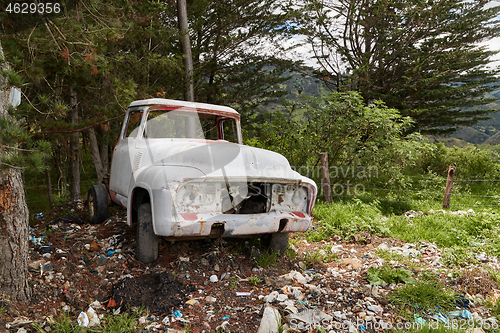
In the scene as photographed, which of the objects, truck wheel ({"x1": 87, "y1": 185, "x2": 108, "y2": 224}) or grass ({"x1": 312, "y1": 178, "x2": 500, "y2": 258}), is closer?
grass ({"x1": 312, "y1": 178, "x2": 500, "y2": 258})

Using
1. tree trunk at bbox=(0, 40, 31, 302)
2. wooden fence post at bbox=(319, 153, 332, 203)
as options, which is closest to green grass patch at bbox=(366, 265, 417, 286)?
tree trunk at bbox=(0, 40, 31, 302)

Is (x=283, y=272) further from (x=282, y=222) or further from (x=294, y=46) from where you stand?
(x=294, y=46)

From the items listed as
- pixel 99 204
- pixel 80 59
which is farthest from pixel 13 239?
pixel 80 59

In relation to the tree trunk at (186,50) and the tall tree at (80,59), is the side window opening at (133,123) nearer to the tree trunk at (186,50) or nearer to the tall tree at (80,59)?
the tall tree at (80,59)

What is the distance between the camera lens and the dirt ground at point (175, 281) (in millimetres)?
2957

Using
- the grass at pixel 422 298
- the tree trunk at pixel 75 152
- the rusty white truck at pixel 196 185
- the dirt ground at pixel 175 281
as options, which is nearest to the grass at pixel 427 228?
the dirt ground at pixel 175 281

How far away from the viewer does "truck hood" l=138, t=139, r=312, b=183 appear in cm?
347

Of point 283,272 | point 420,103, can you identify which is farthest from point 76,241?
point 420,103

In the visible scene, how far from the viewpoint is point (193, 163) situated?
3.48 meters

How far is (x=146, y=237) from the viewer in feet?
12.0

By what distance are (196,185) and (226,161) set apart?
417 mm

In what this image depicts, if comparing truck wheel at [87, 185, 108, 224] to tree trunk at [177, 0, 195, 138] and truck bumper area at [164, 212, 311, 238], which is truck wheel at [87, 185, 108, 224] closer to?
truck bumper area at [164, 212, 311, 238]

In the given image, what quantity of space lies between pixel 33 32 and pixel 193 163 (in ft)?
12.4

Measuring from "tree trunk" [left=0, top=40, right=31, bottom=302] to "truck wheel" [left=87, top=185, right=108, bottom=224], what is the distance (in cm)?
252
